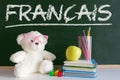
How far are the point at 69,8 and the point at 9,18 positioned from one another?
39cm

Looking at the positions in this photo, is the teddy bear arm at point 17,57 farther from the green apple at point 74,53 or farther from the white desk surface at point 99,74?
the green apple at point 74,53

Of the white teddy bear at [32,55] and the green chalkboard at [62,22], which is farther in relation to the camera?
the green chalkboard at [62,22]

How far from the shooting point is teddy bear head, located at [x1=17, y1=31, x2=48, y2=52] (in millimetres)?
1259

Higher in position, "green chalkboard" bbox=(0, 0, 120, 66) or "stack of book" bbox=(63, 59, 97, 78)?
"green chalkboard" bbox=(0, 0, 120, 66)

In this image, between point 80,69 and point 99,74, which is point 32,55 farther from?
point 99,74

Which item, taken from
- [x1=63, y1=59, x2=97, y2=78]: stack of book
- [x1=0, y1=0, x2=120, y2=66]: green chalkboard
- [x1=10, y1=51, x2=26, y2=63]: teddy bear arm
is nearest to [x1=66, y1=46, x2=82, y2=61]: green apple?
[x1=63, y1=59, x2=97, y2=78]: stack of book

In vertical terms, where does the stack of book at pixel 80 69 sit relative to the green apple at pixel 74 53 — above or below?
below

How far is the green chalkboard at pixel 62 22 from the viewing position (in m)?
1.40

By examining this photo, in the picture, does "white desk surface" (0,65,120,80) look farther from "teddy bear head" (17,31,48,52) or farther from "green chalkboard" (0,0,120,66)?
"teddy bear head" (17,31,48,52)

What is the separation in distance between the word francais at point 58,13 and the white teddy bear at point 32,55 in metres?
0.16


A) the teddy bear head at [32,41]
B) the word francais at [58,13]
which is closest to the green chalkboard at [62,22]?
the word francais at [58,13]

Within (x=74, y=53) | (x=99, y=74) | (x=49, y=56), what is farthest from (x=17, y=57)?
(x=99, y=74)

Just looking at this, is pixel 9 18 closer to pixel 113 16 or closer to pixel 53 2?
pixel 53 2

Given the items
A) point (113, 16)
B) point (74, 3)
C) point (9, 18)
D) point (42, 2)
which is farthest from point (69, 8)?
point (9, 18)
